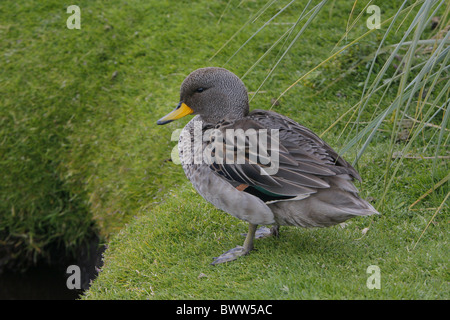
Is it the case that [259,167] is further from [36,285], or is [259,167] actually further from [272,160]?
[36,285]

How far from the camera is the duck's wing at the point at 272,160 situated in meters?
2.81

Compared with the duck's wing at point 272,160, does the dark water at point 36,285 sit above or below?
below

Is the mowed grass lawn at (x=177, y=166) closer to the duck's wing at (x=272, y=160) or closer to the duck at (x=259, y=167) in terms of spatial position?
the duck at (x=259, y=167)

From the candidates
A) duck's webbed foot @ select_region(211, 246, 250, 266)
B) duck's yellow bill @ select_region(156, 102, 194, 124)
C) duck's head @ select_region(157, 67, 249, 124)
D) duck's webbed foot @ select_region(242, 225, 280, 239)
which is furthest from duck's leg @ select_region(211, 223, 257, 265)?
duck's yellow bill @ select_region(156, 102, 194, 124)

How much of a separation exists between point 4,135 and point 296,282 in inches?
148

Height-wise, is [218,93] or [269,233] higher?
[218,93]

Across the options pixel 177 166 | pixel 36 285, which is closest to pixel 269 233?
pixel 177 166

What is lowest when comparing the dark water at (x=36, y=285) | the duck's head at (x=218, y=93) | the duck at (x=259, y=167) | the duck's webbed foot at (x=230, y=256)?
the dark water at (x=36, y=285)

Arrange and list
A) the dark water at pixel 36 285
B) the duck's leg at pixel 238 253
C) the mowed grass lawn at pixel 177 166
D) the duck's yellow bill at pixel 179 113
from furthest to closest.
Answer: the dark water at pixel 36 285
the duck's yellow bill at pixel 179 113
the duck's leg at pixel 238 253
the mowed grass lawn at pixel 177 166

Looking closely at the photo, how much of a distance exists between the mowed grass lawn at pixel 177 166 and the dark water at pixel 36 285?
0.96 metres

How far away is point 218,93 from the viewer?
3.31 meters

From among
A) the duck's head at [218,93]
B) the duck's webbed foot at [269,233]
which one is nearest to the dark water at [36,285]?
the duck's webbed foot at [269,233]

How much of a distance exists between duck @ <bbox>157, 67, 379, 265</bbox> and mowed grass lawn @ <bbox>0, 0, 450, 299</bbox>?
1.01ft

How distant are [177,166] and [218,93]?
147cm
